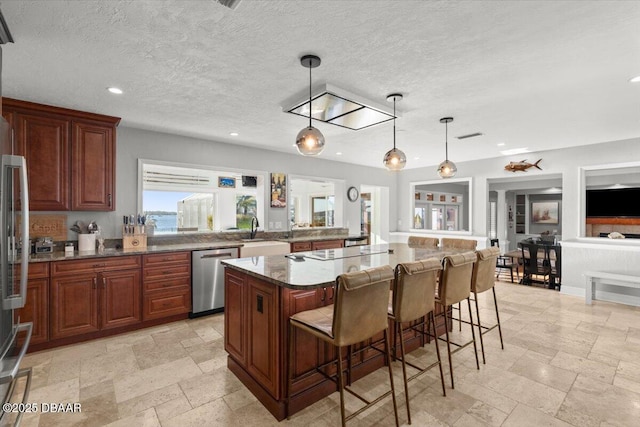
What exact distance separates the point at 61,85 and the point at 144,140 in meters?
1.45

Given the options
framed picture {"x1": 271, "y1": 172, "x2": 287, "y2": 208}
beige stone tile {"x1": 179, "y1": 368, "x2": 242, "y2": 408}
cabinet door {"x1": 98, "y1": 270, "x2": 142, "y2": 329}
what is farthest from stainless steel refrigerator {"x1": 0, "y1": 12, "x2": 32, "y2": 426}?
framed picture {"x1": 271, "y1": 172, "x2": 287, "y2": 208}

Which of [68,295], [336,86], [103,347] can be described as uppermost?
[336,86]

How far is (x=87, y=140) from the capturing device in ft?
11.6

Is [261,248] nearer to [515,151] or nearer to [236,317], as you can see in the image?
[236,317]

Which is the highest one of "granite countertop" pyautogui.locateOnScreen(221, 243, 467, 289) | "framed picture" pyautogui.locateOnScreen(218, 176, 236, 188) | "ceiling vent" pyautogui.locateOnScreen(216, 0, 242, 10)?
"ceiling vent" pyautogui.locateOnScreen(216, 0, 242, 10)

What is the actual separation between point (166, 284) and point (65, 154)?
1.86 metres

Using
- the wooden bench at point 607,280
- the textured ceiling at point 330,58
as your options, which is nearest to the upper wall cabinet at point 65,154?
the textured ceiling at point 330,58

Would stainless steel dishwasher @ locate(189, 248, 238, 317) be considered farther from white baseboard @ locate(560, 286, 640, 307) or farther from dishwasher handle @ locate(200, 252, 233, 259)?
white baseboard @ locate(560, 286, 640, 307)

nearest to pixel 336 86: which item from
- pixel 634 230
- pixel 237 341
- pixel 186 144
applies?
pixel 237 341

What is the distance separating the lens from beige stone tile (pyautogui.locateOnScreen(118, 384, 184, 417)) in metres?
2.13

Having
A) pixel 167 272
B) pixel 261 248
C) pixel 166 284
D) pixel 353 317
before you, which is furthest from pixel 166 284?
pixel 353 317

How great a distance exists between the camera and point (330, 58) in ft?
7.48

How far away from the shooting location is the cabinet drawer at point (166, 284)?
364cm

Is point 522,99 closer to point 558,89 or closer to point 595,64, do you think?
point 558,89
